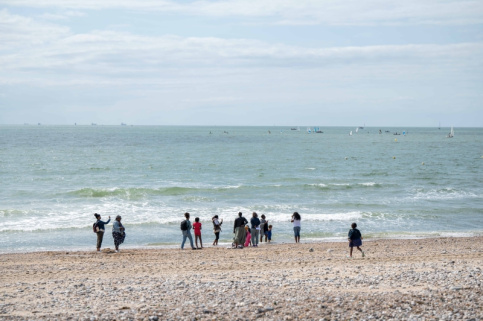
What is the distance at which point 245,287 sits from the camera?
11617 millimetres

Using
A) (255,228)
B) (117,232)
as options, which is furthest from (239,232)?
(117,232)

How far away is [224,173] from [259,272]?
35116 millimetres

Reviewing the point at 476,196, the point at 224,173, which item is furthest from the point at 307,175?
the point at 476,196

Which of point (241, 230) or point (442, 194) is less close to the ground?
point (442, 194)

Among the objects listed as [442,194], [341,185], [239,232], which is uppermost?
[341,185]

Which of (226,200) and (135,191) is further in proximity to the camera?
(135,191)

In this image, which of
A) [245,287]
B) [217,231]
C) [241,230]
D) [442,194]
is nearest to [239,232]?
[241,230]

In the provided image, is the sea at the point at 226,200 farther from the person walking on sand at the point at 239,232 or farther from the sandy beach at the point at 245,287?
the sandy beach at the point at 245,287

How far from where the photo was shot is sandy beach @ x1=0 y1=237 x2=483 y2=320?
9.73 m

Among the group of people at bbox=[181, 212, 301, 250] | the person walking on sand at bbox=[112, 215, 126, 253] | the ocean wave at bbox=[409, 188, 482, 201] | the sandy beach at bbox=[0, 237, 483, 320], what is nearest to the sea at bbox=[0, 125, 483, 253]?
the ocean wave at bbox=[409, 188, 482, 201]

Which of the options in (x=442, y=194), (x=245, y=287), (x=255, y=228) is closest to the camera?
(x=245, y=287)

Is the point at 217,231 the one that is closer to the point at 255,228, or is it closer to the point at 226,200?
the point at 255,228

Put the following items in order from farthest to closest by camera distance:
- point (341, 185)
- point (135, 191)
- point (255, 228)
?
point (341, 185) < point (135, 191) < point (255, 228)

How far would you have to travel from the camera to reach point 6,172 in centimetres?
4691
